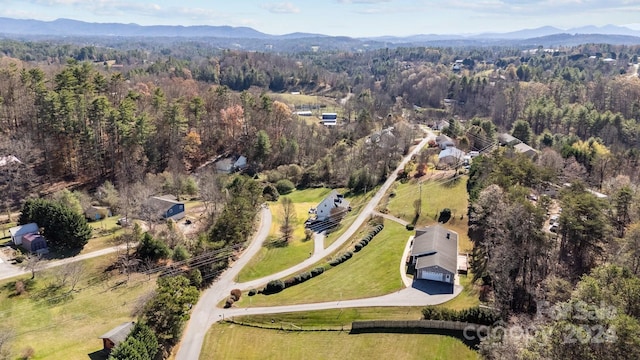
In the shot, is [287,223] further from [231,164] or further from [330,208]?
[231,164]

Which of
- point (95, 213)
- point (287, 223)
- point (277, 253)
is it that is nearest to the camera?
point (277, 253)

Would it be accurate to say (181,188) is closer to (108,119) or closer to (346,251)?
(108,119)

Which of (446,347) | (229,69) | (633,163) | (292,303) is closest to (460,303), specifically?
(446,347)

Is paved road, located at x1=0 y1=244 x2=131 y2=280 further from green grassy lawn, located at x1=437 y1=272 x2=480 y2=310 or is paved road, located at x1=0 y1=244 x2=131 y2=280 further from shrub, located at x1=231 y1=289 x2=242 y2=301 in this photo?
green grassy lawn, located at x1=437 y1=272 x2=480 y2=310

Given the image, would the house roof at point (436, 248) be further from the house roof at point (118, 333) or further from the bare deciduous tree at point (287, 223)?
the house roof at point (118, 333)

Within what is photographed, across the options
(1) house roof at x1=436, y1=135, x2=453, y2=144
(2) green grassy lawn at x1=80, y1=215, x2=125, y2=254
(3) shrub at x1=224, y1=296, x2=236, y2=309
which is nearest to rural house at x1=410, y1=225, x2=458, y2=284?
(3) shrub at x1=224, y1=296, x2=236, y2=309

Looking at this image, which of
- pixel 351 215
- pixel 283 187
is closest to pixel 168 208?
pixel 283 187
